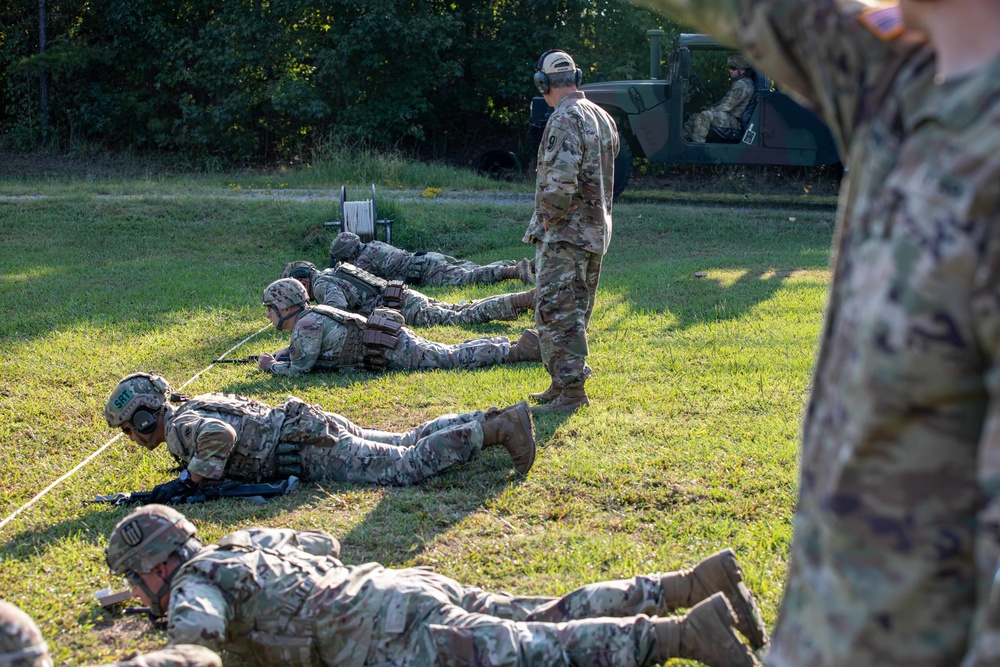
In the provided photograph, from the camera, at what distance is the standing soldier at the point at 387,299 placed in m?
9.04

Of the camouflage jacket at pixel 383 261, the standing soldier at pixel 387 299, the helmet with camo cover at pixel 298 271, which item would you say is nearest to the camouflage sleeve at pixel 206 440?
the standing soldier at pixel 387 299

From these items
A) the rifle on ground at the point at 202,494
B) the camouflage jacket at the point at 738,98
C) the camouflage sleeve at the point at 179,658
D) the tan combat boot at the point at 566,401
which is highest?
the camouflage jacket at the point at 738,98

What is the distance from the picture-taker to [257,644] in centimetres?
358

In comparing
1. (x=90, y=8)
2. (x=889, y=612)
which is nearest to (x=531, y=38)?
(x=90, y=8)

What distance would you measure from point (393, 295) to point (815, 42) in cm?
760

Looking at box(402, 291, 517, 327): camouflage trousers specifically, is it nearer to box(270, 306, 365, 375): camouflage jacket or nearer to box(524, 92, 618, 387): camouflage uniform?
box(270, 306, 365, 375): camouflage jacket

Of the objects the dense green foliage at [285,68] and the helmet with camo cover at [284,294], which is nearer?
the helmet with camo cover at [284,294]

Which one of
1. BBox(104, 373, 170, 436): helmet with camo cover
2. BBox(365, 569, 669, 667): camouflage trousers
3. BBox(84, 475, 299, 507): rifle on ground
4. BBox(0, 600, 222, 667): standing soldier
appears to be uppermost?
BBox(0, 600, 222, 667): standing soldier

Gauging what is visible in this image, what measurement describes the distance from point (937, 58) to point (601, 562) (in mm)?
3238

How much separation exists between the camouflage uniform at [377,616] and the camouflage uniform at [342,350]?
397 cm

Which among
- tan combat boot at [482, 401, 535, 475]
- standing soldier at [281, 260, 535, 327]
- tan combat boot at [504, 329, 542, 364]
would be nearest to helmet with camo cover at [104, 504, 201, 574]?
tan combat boot at [482, 401, 535, 475]

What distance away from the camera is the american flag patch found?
1.80 metres

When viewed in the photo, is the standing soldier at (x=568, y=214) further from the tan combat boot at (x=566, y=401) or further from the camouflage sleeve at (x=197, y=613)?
the camouflage sleeve at (x=197, y=613)

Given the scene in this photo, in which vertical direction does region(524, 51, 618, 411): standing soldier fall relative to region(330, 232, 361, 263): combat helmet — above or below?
above
